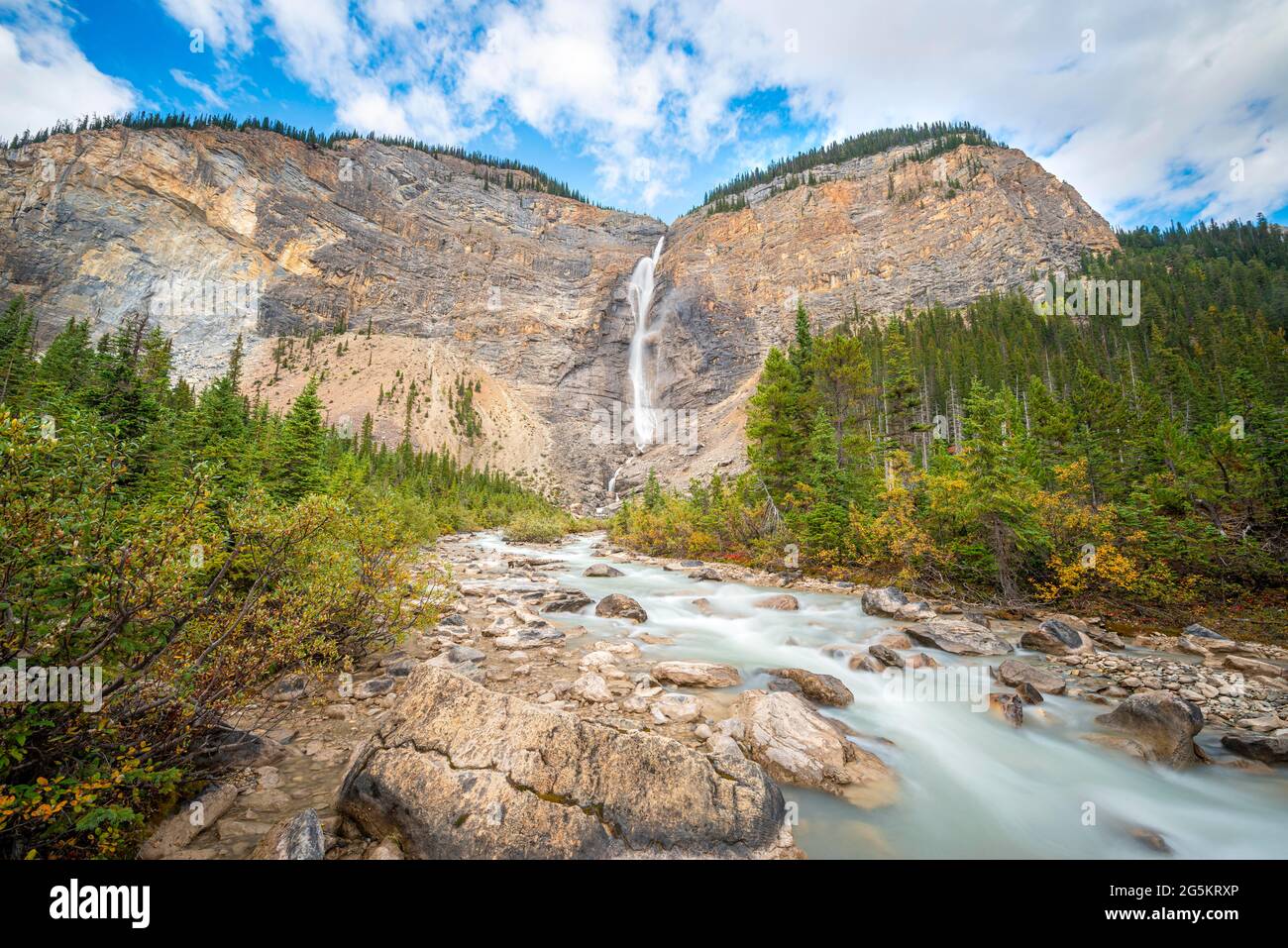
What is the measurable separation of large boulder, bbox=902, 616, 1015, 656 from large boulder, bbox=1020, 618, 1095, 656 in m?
0.45

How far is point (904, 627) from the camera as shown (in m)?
12.1

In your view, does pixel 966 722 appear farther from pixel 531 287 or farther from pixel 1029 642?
pixel 531 287

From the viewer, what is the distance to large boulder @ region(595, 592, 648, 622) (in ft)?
43.3

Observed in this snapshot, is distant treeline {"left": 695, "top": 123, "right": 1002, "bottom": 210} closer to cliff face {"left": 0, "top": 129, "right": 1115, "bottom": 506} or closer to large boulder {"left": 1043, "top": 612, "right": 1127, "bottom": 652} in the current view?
cliff face {"left": 0, "top": 129, "right": 1115, "bottom": 506}

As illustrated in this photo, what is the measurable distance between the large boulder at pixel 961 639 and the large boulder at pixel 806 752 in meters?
5.62

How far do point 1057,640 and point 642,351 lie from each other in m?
92.2

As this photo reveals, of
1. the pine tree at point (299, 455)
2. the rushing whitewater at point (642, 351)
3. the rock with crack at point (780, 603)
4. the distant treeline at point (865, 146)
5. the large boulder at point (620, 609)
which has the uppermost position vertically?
the distant treeline at point (865, 146)

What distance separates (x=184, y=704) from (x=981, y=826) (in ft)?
27.7

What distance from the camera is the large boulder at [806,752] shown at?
548 centimetres

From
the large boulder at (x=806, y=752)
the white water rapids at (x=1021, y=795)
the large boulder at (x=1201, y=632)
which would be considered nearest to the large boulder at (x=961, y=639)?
the white water rapids at (x=1021, y=795)

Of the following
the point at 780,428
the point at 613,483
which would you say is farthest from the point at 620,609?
the point at 613,483

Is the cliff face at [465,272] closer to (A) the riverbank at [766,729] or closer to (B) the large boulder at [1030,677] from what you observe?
(A) the riverbank at [766,729]

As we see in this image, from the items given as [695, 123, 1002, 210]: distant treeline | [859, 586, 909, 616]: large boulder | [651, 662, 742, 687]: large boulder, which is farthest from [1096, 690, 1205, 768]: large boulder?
[695, 123, 1002, 210]: distant treeline
